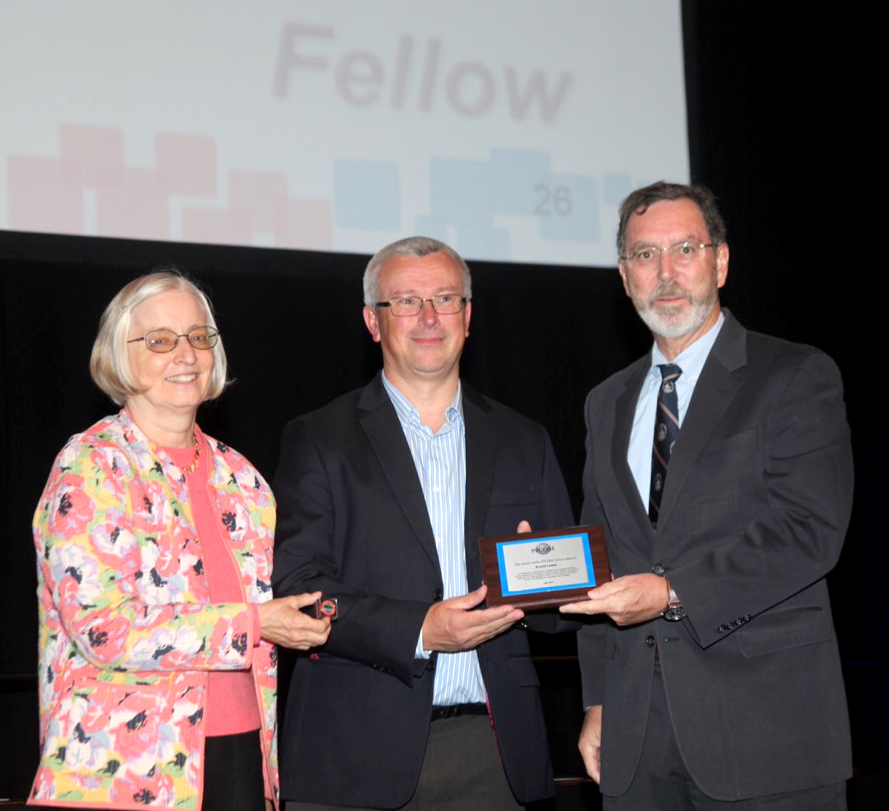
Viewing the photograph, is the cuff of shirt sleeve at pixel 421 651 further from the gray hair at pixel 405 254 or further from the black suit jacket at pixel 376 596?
the gray hair at pixel 405 254

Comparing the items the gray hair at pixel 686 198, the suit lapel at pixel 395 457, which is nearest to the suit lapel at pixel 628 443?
the gray hair at pixel 686 198

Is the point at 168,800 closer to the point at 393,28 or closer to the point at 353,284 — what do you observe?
the point at 353,284

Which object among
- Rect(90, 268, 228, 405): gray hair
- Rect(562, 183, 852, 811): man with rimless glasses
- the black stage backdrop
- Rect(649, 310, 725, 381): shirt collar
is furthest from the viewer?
the black stage backdrop

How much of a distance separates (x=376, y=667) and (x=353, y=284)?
3.36 meters

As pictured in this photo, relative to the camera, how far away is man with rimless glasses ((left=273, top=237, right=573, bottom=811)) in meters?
2.59

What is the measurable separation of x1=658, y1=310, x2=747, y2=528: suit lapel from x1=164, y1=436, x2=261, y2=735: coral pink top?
40.8 inches

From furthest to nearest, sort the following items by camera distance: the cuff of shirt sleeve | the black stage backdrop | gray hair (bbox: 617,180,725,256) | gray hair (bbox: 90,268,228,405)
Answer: the black stage backdrop
gray hair (bbox: 617,180,725,256)
gray hair (bbox: 90,268,228,405)
the cuff of shirt sleeve

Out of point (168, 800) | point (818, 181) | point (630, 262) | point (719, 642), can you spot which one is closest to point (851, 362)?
point (818, 181)

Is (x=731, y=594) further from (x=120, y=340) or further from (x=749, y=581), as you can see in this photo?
(x=120, y=340)

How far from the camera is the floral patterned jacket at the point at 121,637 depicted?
91.8 inches

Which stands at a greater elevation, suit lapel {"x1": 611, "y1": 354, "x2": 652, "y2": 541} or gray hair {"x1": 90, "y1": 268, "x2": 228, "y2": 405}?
gray hair {"x1": 90, "y1": 268, "x2": 228, "y2": 405}

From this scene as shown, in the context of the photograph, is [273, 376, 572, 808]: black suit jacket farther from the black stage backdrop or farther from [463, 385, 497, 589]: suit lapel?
the black stage backdrop

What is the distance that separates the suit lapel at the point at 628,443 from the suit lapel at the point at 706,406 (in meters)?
0.08

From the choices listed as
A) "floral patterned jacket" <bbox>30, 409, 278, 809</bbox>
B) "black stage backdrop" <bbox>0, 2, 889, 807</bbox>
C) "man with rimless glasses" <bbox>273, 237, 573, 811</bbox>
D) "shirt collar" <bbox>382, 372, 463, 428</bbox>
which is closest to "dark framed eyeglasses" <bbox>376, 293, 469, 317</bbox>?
"man with rimless glasses" <bbox>273, 237, 573, 811</bbox>
